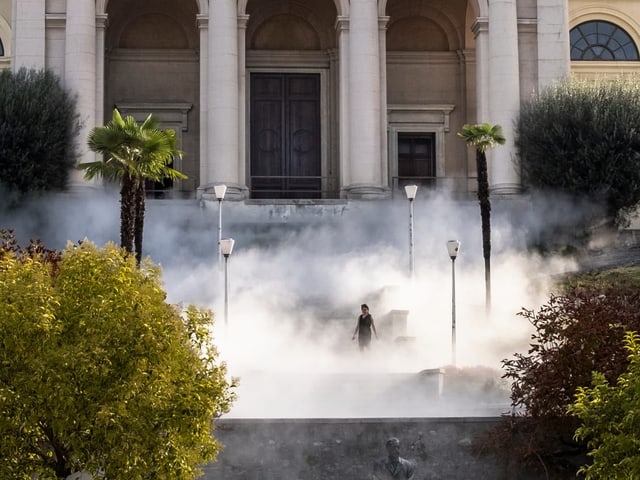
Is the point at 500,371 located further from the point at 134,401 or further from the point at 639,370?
the point at 134,401

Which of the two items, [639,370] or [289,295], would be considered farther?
[289,295]

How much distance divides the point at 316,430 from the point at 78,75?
20769mm

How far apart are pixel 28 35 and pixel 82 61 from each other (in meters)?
2.07

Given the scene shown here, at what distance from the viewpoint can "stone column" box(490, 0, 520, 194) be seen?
36406 mm

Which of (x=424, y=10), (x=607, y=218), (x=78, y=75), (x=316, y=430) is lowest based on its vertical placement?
(x=316, y=430)

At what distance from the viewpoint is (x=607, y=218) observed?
35312 millimetres

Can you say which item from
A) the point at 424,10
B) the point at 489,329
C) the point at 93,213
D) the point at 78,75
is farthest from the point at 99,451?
the point at 424,10

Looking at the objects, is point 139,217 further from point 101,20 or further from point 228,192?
point 101,20

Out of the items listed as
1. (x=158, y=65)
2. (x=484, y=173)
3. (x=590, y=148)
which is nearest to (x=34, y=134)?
(x=158, y=65)

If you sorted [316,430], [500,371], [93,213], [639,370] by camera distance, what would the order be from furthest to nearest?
[93,213] < [500,371] < [316,430] < [639,370]

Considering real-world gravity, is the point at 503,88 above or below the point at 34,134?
above

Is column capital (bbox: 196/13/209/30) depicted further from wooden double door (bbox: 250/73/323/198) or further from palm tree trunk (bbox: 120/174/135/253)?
palm tree trunk (bbox: 120/174/135/253)

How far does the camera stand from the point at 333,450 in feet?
59.7

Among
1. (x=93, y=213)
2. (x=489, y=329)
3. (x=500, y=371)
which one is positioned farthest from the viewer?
(x=93, y=213)
